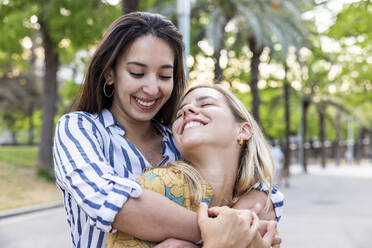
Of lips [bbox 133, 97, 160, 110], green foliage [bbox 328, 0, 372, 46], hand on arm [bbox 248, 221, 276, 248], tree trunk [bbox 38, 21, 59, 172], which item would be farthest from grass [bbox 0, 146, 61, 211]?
hand on arm [bbox 248, 221, 276, 248]

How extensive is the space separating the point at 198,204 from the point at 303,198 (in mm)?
14817

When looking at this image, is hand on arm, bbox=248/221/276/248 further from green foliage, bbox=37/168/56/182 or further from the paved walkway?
green foliage, bbox=37/168/56/182

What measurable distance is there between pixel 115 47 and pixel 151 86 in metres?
0.21

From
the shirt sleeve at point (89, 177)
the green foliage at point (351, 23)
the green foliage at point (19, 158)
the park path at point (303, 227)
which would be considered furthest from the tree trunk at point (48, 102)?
the shirt sleeve at point (89, 177)

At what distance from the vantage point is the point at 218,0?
1530cm

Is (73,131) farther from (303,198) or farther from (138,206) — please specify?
(303,198)

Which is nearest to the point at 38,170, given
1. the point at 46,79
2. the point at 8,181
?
the point at 8,181

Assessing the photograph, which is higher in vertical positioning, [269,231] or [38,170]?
[269,231]

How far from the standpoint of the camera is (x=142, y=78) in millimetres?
2041

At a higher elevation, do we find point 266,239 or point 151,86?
point 151,86

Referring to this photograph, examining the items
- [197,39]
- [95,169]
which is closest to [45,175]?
[197,39]

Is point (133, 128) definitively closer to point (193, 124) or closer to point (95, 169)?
point (193, 124)

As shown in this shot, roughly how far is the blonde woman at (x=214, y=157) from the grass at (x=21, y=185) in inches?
431

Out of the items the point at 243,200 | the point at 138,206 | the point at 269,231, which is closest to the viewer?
the point at 138,206
